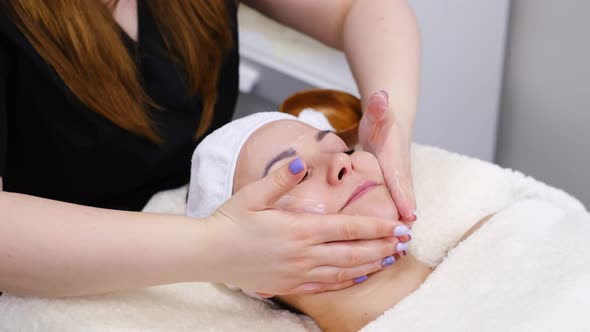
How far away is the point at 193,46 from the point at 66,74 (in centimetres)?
23

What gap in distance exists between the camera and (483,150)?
1742mm

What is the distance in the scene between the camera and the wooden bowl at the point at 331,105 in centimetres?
131

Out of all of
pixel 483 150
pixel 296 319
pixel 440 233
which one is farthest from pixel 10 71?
pixel 483 150

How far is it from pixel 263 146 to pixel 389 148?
0.19 meters

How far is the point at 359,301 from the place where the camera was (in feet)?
3.13

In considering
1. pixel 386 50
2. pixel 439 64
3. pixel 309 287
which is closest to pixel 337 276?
pixel 309 287

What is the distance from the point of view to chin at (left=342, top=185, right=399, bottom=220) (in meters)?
0.92

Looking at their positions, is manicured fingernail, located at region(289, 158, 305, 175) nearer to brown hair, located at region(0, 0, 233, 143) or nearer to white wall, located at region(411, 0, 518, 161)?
brown hair, located at region(0, 0, 233, 143)

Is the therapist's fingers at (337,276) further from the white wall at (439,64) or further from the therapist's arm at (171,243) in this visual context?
the white wall at (439,64)

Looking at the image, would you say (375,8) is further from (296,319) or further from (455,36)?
(296,319)

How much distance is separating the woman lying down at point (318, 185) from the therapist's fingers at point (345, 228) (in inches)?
2.3

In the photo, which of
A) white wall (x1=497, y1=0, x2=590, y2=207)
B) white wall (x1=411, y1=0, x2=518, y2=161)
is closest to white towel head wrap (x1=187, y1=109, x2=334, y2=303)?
white wall (x1=411, y1=0, x2=518, y2=161)

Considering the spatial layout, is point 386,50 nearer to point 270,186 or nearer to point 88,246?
point 270,186

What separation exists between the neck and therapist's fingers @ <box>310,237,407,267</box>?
8 cm
